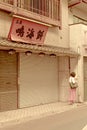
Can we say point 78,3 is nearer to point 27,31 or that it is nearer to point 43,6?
point 43,6

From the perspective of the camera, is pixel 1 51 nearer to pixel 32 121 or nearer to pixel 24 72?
pixel 24 72

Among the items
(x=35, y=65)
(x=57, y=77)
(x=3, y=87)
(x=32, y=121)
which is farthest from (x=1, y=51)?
(x=57, y=77)

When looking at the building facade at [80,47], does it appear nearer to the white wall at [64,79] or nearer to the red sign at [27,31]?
the white wall at [64,79]

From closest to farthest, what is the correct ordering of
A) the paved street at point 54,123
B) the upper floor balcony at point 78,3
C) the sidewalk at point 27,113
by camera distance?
the paved street at point 54,123 → the sidewalk at point 27,113 → the upper floor balcony at point 78,3

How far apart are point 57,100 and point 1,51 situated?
18.5 ft

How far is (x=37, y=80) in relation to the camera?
15094mm

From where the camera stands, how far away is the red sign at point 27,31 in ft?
41.9

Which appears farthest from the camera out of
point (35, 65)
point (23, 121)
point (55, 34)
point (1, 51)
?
point (55, 34)

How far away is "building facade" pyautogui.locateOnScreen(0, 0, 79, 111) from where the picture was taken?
1269 cm

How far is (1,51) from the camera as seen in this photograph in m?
12.8

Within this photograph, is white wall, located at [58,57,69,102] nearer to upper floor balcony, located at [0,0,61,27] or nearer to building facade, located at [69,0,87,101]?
building facade, located at [69,0,87,101]

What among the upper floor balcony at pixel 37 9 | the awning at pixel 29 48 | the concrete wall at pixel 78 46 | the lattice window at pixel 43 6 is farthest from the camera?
the concrete wall at pixel 78 46

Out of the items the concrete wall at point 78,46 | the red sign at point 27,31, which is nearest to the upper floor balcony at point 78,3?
the concrete wall at point 78,46

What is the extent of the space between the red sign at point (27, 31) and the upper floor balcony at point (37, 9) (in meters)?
0.34
